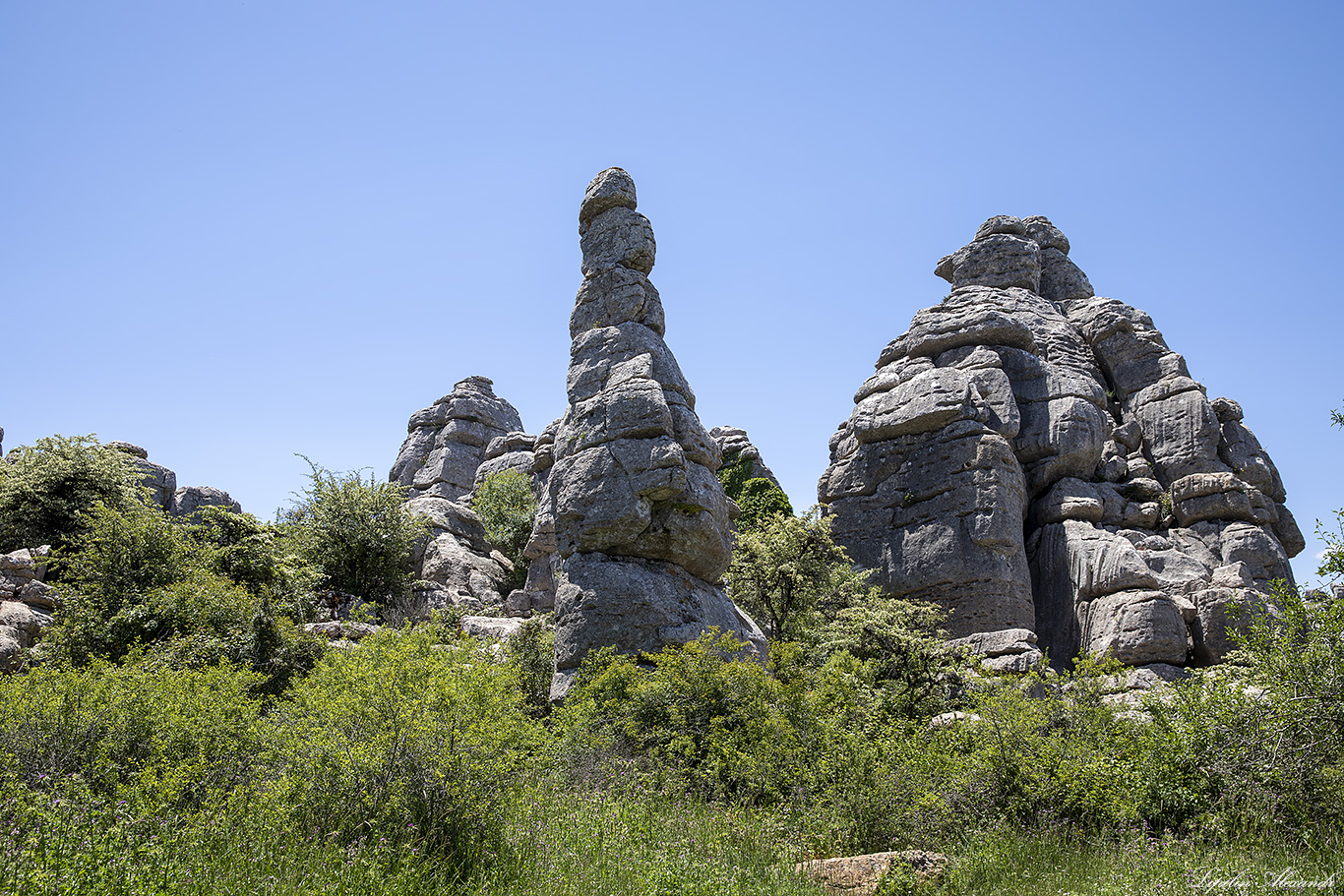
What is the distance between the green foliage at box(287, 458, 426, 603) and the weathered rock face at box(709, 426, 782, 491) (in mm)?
18487

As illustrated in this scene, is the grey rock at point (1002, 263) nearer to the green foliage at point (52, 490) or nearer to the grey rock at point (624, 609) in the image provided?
the grey rock at point (624, 609)

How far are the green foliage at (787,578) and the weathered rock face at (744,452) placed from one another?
1284cm

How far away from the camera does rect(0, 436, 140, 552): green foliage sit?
726 inches

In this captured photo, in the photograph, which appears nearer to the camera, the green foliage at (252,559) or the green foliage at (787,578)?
the green foliage at (252,559)

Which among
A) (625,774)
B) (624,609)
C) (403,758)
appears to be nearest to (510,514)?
(624,609)

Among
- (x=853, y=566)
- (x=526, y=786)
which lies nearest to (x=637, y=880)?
(x=526, y=786)

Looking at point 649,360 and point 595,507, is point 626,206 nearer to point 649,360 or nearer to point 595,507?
point 649,360

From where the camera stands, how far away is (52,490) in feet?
62.0

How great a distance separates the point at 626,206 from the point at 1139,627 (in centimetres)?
2038

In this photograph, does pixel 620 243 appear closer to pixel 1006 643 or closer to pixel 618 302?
pixel 618 302

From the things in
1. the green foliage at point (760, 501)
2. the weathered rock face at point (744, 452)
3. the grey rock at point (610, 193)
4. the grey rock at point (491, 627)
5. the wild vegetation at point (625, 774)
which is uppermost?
the grey rock at point (610, 193)

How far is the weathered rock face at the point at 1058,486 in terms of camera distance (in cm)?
2528

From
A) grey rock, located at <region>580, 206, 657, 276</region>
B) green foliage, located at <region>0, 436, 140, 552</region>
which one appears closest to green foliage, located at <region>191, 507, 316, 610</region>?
green foliage, located at <region>0, 436, 140, 552</region>

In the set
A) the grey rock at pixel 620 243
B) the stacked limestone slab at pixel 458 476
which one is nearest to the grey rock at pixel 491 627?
the stacked limestone slab at pixel 458 476
